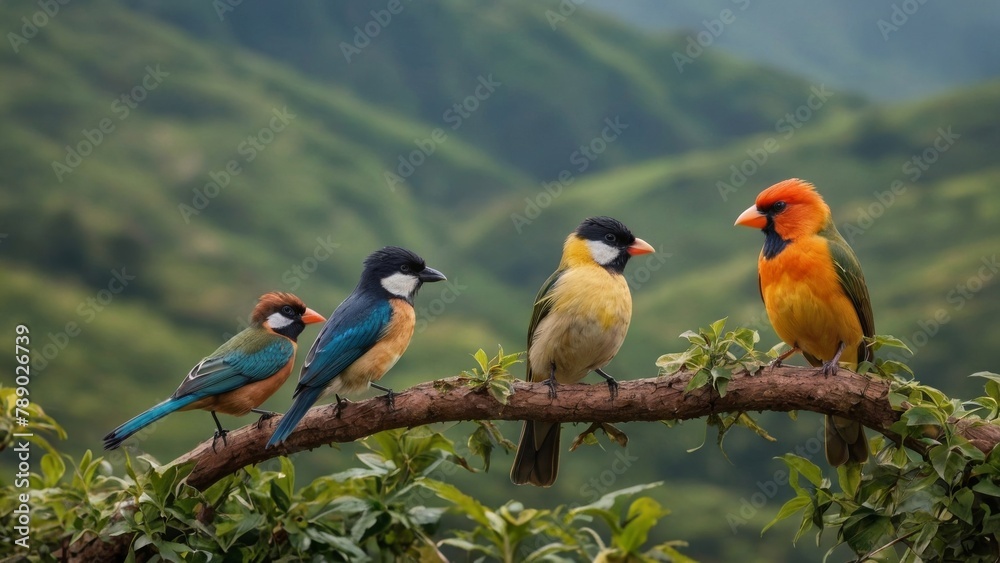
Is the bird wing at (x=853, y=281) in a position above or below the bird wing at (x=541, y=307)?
above

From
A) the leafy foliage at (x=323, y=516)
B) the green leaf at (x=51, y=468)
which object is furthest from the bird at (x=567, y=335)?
the green leaf at (x=51, y=468)

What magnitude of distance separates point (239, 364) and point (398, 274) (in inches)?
25.9

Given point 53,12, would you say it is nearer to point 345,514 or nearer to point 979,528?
point 345,514

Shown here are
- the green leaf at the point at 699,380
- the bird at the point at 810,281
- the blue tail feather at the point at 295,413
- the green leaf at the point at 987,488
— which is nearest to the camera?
the green leaf at the point at 987,488

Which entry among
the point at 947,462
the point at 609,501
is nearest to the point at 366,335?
the point at 609,501

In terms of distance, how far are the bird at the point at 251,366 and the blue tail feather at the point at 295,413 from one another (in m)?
0.34

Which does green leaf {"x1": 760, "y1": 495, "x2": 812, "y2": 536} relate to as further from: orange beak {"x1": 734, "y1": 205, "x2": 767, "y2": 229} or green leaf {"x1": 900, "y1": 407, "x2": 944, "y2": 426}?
orange beak {"x1": 734, "y1": 205, "x2": 767, "y2": 229}

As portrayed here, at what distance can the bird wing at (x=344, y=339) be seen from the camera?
9.13 feet

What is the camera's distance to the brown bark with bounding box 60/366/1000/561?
8.14ft

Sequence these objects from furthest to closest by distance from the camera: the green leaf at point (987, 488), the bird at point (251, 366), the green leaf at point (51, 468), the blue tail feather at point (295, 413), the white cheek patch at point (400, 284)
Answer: the green leaf at point (51, 468), the white cheek patch at point (400, 284), the bird at point (251, 366), the blue tail feather at point (295, 413), the green leaf at point (987, 488)

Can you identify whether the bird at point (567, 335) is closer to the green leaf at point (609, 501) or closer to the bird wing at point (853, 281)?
the green leaf at point (609, 501)

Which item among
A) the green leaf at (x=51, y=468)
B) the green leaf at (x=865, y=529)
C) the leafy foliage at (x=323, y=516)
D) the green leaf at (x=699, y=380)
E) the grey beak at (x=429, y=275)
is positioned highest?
the grey beak at (x=429, y=275)

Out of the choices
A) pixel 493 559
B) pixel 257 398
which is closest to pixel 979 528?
pixel 493 559

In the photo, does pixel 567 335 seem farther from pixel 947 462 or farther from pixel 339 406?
pixel 947 462
